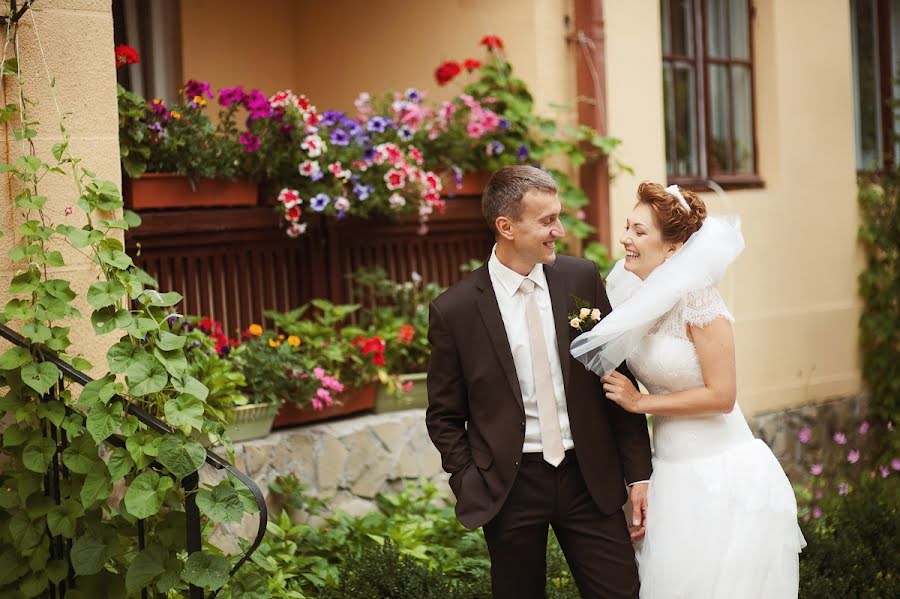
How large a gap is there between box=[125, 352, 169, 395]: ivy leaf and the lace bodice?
5.25 feet

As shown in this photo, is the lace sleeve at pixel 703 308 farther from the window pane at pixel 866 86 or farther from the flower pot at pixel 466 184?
the window pane at pixel 866 86

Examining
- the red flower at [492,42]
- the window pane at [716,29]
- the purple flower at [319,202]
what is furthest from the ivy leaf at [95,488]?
the window pane at [716,29]

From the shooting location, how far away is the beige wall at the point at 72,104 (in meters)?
4.56

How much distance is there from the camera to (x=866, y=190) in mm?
9305

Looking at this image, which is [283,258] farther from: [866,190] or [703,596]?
[866,190]

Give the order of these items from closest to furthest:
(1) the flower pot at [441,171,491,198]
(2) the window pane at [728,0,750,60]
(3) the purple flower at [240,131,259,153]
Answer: (3) the purple flower at [240,131,259,153]
(1) the flower pot at [441,171,491,198]
(2) the window pane at [728,0,750,60]

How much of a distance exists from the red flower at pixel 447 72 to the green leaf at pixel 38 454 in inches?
151

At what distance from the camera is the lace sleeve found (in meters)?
3.73

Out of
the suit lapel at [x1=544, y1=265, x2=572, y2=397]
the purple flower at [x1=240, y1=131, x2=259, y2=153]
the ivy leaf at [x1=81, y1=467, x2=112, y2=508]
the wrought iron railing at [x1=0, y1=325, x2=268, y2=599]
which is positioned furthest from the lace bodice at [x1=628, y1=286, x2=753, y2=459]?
the purple flower at [x1=240, y1=131, x2=259, y2=153]

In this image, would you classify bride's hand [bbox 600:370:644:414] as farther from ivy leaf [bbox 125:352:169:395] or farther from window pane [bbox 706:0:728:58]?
window pane [bbox 706:0:728:58]

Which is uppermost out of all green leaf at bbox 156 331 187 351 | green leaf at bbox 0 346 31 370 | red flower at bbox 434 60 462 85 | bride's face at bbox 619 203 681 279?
red flower at bbox 434 60 462 85

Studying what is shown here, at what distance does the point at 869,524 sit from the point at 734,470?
248 centimetres

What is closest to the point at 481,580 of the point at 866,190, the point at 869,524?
the point at 869,524

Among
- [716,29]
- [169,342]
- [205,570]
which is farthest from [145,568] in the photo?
[716,29]
